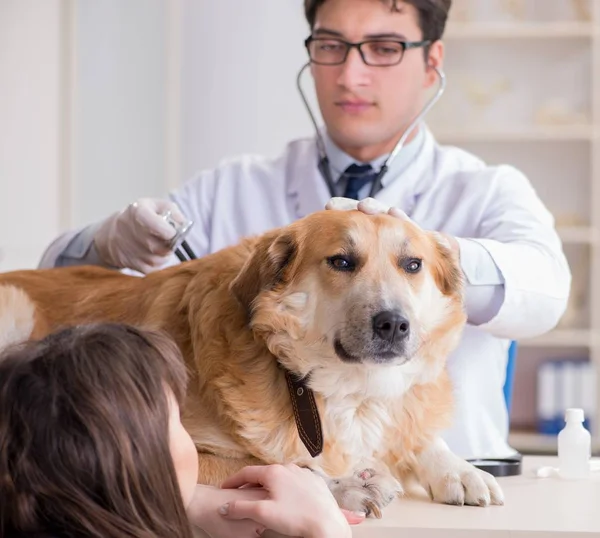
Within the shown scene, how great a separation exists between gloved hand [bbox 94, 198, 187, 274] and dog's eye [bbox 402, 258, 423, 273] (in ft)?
1.61

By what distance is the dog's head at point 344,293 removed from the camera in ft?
4.67

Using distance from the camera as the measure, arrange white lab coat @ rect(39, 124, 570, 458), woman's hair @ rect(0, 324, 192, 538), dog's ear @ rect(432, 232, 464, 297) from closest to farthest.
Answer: woman's hair @ rect(0, 324, 192, 538), dog's ear @ rect(432, 232, 464, 297), white lab coat @ rect(39, 124, 570, 458)

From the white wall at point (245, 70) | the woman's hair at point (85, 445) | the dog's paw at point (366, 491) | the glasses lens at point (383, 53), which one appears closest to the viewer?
the woman's hair at point (85, 445)

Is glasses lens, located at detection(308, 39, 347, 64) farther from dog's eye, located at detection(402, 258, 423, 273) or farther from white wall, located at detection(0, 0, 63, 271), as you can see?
white wall, located at detection(0, 0, 63, 271)

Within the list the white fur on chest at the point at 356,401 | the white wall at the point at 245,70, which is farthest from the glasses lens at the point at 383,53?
the white wall at the point at 245,70

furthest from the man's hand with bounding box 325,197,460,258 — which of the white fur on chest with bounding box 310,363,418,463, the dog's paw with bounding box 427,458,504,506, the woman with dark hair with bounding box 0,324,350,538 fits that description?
the woman with dark hair with bounding box 0,324,350,538

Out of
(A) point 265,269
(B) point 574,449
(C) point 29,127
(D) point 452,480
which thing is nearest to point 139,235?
(A) point 265,269

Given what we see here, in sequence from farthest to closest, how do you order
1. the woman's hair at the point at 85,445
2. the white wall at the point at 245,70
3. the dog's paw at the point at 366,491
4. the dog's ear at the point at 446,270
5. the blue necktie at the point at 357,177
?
1. the white wall at the point at 245,70
2. the blue necktie at the point at 357,177
3. the dog's ear at the point at 446,270
4. the dog's paw at the point at 366,491
5. the woman's hair at the point at 85,445

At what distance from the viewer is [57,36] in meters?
4.21

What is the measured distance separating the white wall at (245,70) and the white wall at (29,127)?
66 centimetres

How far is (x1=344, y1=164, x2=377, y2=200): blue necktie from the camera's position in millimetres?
2188

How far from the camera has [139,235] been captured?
1.83m

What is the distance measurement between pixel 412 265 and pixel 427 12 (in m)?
0.83

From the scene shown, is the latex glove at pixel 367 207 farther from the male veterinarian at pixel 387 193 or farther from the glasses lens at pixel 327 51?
the glasses lens at pixel 327 51
